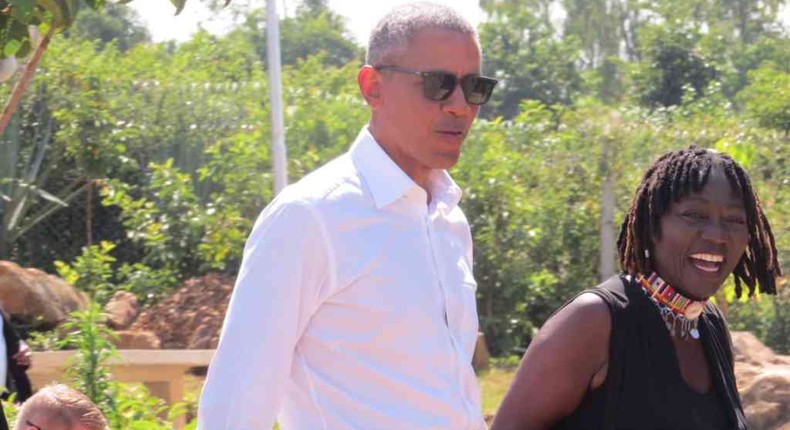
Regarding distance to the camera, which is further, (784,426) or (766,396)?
(766,396)

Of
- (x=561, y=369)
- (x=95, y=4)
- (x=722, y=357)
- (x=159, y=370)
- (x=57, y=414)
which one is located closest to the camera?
(x=561, y=369)

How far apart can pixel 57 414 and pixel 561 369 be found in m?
1.72

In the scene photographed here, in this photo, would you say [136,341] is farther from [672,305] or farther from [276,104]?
[672,305]

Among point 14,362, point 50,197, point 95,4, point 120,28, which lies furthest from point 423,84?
point 120,28

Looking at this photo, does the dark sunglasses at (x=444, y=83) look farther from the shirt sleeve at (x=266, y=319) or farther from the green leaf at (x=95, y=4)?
the green leaf at (x=95, y=4)

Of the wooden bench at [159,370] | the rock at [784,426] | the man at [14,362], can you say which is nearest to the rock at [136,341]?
the wooden bench at [159,370]

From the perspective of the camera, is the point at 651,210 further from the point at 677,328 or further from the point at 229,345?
the point at 229,345

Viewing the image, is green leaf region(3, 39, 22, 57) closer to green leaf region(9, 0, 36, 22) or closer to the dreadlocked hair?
green leaf region(9, 0, 36, 22)

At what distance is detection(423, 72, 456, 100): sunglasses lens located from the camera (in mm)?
2486

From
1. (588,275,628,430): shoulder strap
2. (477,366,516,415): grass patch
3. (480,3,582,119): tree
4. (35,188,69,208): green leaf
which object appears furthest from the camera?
(480,3,582,119): tree

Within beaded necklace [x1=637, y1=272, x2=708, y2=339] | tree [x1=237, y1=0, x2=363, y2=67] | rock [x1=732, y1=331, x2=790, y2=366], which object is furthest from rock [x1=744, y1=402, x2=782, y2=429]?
tree [x1=237, y1=0, x2=363, y2=67]

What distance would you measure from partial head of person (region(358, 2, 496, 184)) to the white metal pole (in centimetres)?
710

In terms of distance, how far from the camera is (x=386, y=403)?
2377 millimetres

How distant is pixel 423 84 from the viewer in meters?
2.49
